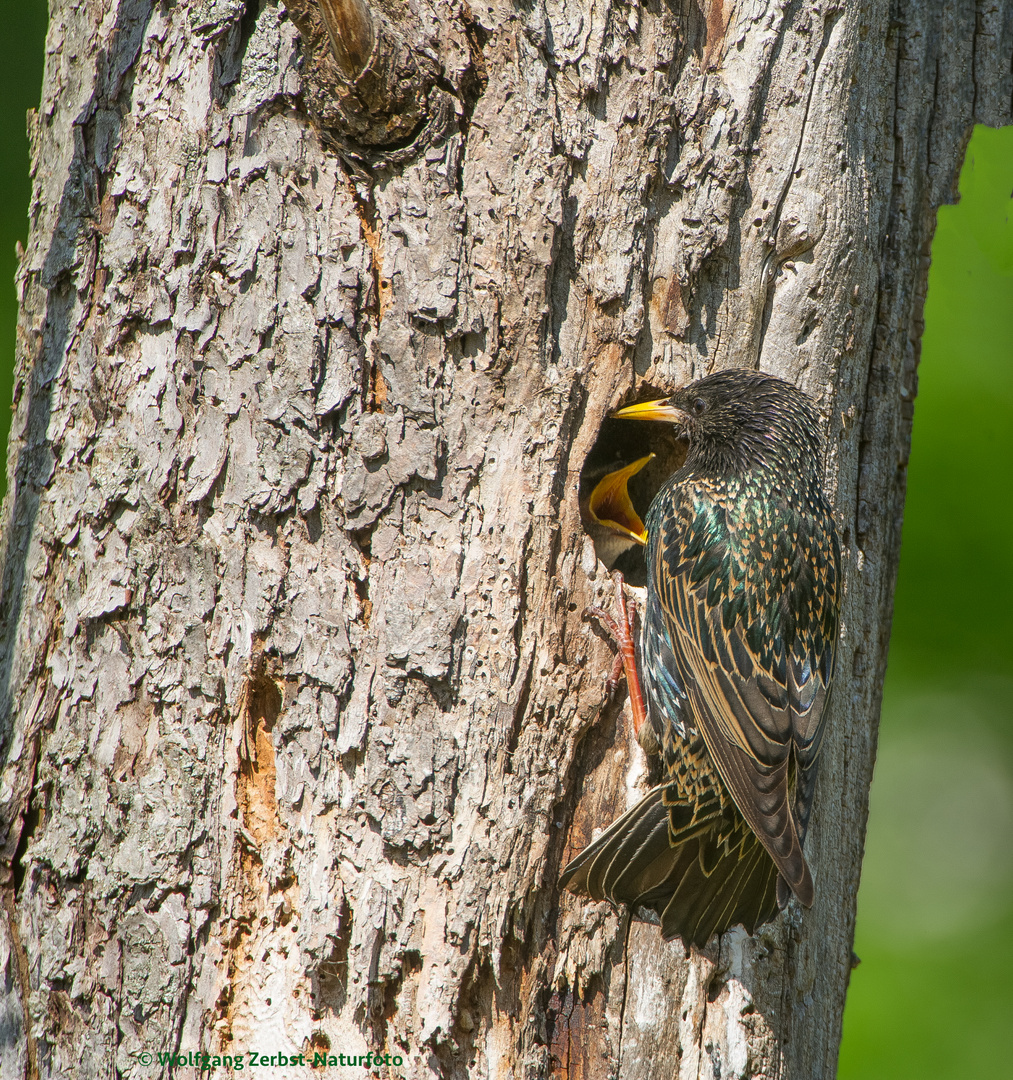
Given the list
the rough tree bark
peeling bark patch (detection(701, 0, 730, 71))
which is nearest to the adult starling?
the rough tree bark

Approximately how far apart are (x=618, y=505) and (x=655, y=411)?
746mm

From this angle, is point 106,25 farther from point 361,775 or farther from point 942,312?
point 942,312

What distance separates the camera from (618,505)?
11.9 ft

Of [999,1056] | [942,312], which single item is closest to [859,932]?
[999,1056]

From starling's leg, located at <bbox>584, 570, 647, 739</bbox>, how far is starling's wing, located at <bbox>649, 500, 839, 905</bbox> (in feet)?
0.85

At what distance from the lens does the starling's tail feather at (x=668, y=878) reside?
2459 millimetres

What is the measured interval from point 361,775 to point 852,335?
1.86m

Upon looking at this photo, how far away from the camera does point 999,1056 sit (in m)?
5.30

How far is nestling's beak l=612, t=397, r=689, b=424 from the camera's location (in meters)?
2.87

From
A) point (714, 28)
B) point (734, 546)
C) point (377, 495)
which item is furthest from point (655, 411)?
point (714, 28)

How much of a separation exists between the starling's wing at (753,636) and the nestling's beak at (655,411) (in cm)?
36

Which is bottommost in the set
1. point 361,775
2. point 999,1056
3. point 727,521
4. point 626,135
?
point 999,1056

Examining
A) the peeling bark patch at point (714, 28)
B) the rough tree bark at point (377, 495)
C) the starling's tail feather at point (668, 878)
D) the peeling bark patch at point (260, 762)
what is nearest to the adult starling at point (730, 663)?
the starling's tail feather at point (668, 878)

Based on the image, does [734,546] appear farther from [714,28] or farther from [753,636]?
[714,28]
